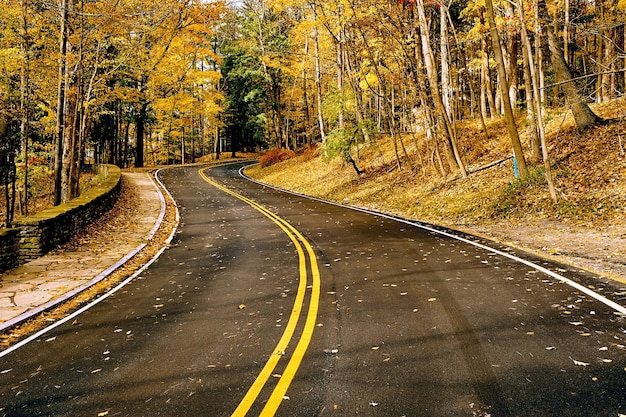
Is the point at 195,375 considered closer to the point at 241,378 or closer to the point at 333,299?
the point at 241,378

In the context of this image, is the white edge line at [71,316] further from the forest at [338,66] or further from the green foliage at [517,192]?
the green foliage at [517,192]

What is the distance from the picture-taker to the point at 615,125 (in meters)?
15.8

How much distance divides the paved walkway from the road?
106cm

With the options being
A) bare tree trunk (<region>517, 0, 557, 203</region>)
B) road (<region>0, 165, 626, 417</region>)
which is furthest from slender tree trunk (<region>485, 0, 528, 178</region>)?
road (<region>0, 165, 626, 417</region>)

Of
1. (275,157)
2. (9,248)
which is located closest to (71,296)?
(9,248)

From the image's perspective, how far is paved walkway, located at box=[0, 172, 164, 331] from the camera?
24.4 feet

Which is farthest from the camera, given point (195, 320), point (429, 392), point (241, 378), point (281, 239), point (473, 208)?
point (473, 208)

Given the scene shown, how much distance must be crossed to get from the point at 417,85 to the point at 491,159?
4.74 meters

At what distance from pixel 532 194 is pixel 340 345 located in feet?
38.1

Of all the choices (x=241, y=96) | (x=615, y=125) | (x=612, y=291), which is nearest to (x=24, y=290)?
(x=612, y=291)

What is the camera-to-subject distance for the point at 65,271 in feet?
31.5

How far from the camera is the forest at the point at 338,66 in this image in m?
14.8

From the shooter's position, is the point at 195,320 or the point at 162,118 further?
the point at 162,118

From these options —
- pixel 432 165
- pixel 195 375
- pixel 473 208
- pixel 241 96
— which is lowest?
pixel 195 375
